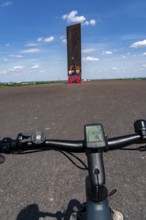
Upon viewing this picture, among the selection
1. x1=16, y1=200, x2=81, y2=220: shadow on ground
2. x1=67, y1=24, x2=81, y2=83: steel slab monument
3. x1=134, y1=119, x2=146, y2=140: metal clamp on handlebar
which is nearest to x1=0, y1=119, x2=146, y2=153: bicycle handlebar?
x1=134, y1=119, x2=146, y2=140: metal clamp on handlebar

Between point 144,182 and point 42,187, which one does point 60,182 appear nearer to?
point 42,187

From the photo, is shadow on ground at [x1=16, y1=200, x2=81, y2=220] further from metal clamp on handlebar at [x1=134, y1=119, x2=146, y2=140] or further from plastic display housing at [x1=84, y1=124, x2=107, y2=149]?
plastic display housing at [x1=84, y1=124, x2=107, y2=149]

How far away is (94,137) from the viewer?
1.23 meters

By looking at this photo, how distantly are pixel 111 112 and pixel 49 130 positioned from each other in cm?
335

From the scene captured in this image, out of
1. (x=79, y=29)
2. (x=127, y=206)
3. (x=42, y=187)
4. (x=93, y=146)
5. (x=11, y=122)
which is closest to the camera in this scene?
(x=93, y=146)

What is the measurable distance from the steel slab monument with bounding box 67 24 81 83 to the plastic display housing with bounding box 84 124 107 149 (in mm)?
38093

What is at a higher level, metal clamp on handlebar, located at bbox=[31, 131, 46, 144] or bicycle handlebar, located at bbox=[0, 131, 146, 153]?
metal clamp on handlebar, located at bbox=[31, 131, 46, 144]

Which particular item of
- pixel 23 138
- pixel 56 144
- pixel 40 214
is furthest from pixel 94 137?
pixel 40 214

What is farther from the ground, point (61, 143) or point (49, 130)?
point (61, 143)

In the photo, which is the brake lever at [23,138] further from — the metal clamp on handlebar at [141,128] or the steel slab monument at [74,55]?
the steel slab monument at [74,55]

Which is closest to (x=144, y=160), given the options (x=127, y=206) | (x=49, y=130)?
(x=127, y=206)

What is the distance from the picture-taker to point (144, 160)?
14.6 feet

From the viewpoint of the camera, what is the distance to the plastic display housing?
1.20 m

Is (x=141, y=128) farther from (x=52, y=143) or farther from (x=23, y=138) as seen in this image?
(x=23, y=138)
